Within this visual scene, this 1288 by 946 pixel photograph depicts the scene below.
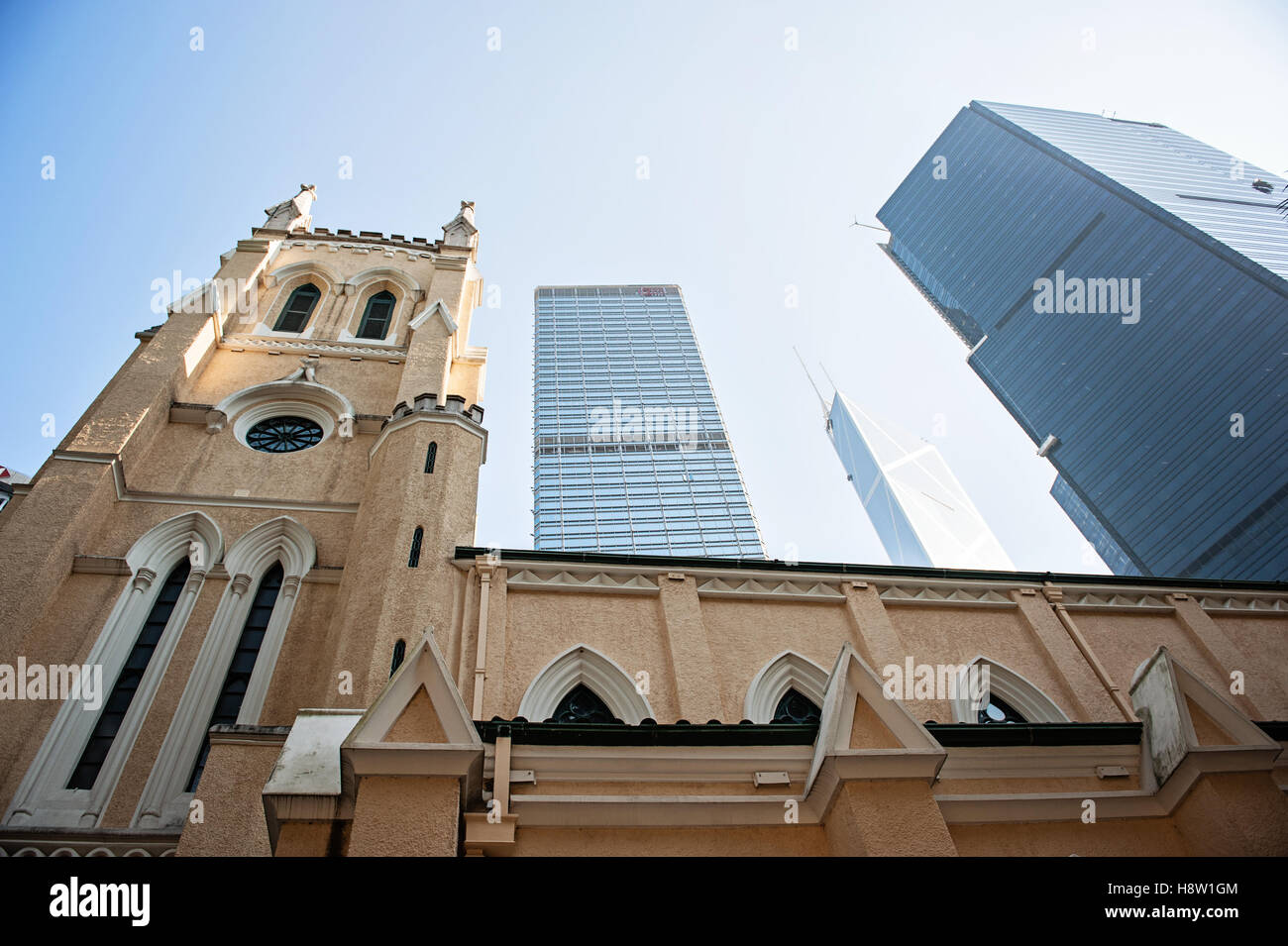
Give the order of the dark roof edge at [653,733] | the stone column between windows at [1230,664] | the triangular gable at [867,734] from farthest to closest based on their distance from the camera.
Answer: the stone column between windows at [1230,664] < the dark roof edge at [653,733] < the triangular gable at [867,734]

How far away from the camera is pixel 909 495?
5423 inches

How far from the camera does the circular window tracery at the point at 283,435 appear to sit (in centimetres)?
1630

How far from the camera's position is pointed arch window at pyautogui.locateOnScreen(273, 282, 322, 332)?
67.0 feet

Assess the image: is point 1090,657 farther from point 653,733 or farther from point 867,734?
point 653,733

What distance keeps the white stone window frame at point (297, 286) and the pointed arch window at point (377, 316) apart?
2.72ft

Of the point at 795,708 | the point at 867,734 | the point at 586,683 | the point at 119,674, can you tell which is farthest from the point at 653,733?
the point at 119,674

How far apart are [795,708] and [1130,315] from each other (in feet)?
279

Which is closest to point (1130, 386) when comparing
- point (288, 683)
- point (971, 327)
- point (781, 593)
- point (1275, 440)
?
point (1275, 440)

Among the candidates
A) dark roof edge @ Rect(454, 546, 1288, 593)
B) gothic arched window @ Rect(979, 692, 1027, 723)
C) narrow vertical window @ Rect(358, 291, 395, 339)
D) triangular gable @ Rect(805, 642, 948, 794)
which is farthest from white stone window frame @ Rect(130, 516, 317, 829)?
gothic arched window @ Rect(979, 692, 1027, 723)

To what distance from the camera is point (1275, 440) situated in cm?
7019

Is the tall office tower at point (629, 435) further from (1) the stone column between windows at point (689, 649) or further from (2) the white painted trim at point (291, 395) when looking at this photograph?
(1) the stone column between windows at point (689, 649)

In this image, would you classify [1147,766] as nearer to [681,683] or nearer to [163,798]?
[681,683]

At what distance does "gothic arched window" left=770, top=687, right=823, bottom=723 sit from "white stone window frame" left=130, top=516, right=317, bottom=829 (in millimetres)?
6925

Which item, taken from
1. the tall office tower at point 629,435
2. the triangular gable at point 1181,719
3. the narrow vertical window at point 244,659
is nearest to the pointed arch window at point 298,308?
the narrow vertical window at point 244,659
